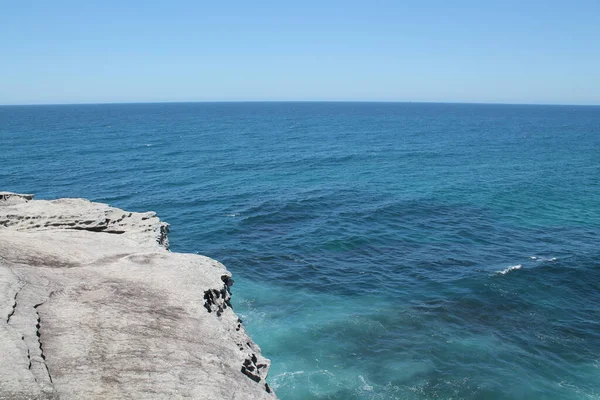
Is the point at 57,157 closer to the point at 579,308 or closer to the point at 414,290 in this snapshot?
the point at 414,290

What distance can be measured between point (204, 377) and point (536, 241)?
4586cm

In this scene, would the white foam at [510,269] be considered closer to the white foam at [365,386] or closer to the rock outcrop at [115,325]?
the white foam at [365,386]

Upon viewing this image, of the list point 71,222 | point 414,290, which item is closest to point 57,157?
point 71,222

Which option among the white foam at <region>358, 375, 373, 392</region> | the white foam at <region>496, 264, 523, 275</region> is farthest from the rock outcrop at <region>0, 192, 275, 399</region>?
the white foam at <region>496, 264, 523, 275</region>

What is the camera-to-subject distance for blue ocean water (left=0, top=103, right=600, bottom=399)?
2819 cm

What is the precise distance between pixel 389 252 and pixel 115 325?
116 ft

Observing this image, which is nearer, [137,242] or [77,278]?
[77,278]

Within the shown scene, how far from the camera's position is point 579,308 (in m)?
35.9

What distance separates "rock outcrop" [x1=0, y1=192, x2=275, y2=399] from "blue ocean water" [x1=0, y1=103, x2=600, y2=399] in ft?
33.4

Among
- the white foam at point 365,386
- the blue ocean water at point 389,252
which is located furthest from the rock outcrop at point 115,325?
the blue ocean water at point 389,252

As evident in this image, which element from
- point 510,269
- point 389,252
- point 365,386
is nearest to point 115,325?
point 365,386

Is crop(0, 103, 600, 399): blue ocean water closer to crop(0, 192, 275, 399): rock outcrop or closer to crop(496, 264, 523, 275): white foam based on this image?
crop(496, 264, 523, 275): white foam

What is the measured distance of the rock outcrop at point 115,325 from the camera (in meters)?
12.3

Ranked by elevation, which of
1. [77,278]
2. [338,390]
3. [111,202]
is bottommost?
[338,390]
